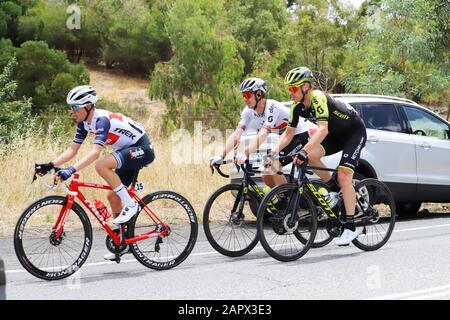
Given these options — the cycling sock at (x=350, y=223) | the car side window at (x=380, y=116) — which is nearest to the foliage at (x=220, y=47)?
the car side window at (x=380, y=116)

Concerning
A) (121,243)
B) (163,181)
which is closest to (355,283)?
(121,243)

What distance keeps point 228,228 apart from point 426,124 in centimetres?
485

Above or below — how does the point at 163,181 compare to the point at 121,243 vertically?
below

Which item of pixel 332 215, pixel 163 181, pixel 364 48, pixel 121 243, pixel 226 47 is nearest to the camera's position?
pixel 121 243

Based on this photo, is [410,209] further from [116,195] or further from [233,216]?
[116,195]

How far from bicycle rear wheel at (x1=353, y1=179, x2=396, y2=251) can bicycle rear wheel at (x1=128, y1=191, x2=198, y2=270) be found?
2.00 metres

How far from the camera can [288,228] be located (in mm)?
8133

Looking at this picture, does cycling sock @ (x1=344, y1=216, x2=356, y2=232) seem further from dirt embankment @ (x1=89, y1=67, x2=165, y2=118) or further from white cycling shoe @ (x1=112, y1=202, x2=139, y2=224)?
dirt embankment @ (x1=89, y1=67, x2=165, y2=118)

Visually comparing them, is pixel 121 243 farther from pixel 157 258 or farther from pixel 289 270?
pixel 289 270

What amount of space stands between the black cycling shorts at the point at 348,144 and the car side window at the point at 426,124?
10.8 ft

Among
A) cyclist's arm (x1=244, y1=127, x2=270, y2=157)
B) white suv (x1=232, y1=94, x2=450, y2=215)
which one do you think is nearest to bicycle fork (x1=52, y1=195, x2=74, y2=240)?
cyclist's arm (x1=244, y1=127, x2=270, y2=157)

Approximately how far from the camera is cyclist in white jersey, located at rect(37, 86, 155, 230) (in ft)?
23.7
